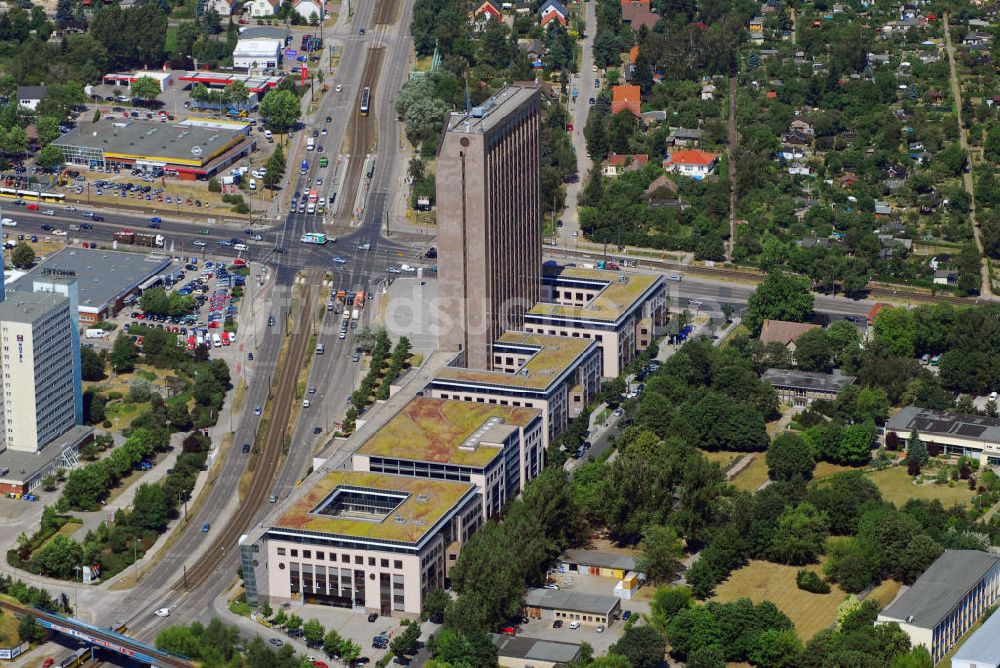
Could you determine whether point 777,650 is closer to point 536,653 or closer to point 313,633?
point 536,653

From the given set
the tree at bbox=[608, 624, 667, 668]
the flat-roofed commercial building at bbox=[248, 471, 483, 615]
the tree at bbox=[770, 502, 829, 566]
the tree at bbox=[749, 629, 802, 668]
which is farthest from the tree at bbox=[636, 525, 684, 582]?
the flat-roofed commercial building at bbox=[248, 471, 483, 615]

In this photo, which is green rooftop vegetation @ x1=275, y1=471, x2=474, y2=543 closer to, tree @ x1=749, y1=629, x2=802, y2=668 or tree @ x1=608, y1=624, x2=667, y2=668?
tree @ x1=608, y1=624, x2=667, y2=668

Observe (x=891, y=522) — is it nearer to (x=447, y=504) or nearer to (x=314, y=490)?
(x=447, y=504)

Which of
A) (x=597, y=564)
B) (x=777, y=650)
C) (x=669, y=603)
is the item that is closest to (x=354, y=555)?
(x=597, y=564)

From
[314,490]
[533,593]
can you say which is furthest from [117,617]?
[533,593]

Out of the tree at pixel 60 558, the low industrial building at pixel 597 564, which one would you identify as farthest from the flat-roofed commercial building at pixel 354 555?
the tree at pixel 60 558

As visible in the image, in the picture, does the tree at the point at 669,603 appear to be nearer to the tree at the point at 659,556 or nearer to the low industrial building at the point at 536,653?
the tree at the point at 659,556
